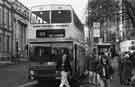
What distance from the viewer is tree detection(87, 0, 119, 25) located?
89.5ft

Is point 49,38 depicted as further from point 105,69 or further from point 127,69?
point 105,69

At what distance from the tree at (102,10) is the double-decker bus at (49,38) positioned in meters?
12.4

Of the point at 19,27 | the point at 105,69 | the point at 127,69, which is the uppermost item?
the point at 19,27

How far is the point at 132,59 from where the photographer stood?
14.1 meters

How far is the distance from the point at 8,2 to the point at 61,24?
3860 centimetres

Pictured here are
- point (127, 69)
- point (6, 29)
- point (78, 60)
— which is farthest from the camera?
point (6, 29)

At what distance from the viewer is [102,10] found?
91.6ft

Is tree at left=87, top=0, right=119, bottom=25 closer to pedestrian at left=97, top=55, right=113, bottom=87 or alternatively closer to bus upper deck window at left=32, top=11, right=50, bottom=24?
bus upper deck window at left=32, top=11, right=50, bottom=24

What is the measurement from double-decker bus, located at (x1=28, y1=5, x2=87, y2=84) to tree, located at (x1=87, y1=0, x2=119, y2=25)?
40.8 feet

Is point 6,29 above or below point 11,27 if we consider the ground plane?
below

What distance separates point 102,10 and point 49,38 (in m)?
14.2

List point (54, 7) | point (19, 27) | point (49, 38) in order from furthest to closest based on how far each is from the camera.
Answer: point (19, 27)
point (54, 7)
point (49, 38)

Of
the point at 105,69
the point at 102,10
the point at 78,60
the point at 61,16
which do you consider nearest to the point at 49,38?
the point at 61,16

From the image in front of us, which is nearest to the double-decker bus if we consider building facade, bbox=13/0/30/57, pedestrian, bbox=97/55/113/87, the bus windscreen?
the bus windscreen
